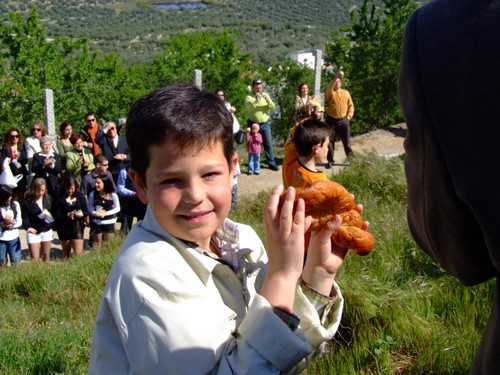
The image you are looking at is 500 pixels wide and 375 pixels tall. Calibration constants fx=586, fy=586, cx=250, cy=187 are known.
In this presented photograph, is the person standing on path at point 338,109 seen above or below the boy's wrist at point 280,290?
below

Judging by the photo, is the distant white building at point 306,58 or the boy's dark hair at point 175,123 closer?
the boy's dark hair at point 175,123

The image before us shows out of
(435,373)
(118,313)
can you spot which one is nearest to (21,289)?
(435,373)

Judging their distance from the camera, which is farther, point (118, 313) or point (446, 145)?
point (118, 313)

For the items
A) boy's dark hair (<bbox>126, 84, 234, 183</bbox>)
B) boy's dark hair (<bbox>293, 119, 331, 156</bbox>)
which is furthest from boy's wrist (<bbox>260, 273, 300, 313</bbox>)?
boy's dark hair (<bbox>293, 119, 331, 156</bbox>)

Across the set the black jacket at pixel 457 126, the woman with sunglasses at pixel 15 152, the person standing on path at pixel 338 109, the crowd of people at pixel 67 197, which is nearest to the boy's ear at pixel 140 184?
the black jacket at pixel 457 126

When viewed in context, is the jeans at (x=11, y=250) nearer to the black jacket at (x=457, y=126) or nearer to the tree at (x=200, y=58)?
the black jacket at (x=457, y=126)

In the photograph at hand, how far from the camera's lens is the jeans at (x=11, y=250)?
792cm

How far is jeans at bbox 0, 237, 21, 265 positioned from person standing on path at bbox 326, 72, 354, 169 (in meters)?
6.00

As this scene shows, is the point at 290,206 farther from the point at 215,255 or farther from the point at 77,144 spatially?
the point at 77,144

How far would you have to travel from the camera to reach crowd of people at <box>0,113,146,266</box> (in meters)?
7.99

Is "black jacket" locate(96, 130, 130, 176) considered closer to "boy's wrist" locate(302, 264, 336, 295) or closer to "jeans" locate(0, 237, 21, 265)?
"jeans" locate(0, 237, 21, 265)

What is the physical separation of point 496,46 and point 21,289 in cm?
576

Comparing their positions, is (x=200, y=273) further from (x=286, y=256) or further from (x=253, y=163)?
(x=253, y=163)

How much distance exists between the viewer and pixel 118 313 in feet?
4.99
